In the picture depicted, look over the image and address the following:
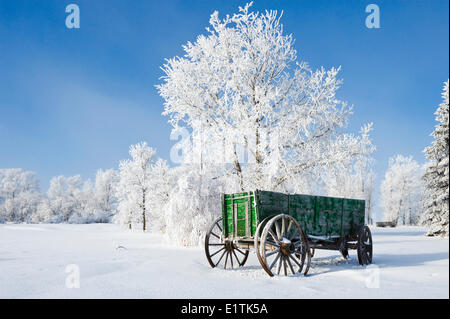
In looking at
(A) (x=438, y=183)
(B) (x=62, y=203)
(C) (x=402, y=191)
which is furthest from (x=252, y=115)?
(B) (x=62, y=203)

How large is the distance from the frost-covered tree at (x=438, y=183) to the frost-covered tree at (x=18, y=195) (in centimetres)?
5195

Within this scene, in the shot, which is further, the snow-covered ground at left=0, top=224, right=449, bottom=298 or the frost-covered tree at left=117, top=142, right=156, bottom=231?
the frost-covered tree at left=117, top=142, right=156, bottom=231

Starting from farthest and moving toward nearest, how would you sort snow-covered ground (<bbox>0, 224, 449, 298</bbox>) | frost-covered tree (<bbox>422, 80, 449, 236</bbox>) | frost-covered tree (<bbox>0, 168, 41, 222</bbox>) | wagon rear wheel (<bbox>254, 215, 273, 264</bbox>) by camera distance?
frost-covered tree (<bbox>0, 168, 41, 222</bbox>) < frost-covered tree (<bbox>422, 80, 449, 236</bbox>) < wagon rear wheel (<bbox>254, 215, 273, 264</bbox>) < snow-covered ground (<bbox>0, 224, 449, 298</bbox>)

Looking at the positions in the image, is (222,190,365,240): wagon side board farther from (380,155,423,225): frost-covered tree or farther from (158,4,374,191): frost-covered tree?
(380,155,423,225): frost-covered tree

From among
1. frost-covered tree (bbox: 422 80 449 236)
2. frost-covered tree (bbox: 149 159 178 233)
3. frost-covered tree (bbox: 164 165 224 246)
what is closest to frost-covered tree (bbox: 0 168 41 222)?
frost-covered tree (bbox: 149 159 178 233)

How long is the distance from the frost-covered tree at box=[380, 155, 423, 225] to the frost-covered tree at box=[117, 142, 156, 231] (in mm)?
33943

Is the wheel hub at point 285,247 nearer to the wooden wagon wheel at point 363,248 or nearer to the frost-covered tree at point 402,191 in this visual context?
the wooden wagon wheel at point 363,248

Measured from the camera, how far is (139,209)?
2811cm

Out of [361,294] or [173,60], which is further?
[173,60]

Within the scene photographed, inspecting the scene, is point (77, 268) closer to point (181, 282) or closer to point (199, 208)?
point (181, 282)

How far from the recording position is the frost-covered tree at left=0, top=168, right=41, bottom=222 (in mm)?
50688

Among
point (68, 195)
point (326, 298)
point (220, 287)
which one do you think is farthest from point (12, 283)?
point (68, 195)

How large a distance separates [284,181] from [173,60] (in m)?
6.98

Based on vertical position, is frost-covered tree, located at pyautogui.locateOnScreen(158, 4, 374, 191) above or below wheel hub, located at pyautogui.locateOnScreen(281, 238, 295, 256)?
above
